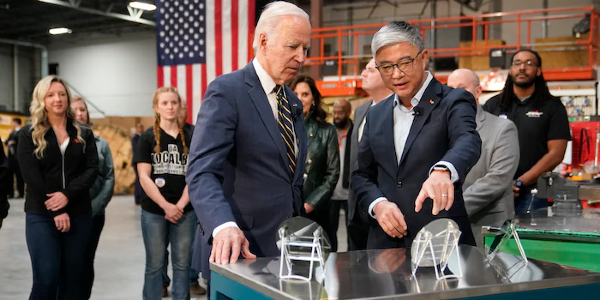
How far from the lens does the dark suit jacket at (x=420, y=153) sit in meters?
1.91

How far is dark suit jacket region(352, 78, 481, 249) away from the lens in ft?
6.28

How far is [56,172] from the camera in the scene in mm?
3238

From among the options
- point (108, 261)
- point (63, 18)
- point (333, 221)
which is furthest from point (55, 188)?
point (63, 18)

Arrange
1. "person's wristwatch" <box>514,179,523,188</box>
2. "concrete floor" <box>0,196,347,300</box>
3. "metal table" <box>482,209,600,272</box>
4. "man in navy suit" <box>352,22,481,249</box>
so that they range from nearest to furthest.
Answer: "man in navy suit" <box>352,22,481,249</box>, "metal table" <box>482,209,600,272</box>, "person's wristwatch" <box>514,179,523,188</box>, "concrete floor" <box>0,196,347,300</box>

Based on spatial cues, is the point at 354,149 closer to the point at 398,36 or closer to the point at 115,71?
the point at 398,36

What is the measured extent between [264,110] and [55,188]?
1811mm

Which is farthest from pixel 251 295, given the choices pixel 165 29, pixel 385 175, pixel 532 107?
pixel 165 29

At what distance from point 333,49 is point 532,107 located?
15.1 meters

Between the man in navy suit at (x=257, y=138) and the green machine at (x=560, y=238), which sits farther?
the green machine at (x=560, y=238)

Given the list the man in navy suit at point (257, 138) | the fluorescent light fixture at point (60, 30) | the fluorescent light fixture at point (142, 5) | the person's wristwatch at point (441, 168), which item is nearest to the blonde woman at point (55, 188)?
the man in navy suit at point (257, 138)

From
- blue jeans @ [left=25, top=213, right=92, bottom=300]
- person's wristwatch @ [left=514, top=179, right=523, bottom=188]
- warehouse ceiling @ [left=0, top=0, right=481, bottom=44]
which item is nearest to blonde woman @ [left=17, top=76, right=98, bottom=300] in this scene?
blue jeans @ [left=25, top=213, right=92, bottom=300]

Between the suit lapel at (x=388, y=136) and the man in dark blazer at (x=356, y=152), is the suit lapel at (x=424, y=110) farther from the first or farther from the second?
the man in dark blazer at (x=356, y=152)

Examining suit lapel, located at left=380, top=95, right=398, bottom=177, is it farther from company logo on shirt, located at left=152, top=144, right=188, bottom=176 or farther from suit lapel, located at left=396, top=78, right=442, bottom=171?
company logo on shirt, located at left=152, top=144, right=188, bottom=176

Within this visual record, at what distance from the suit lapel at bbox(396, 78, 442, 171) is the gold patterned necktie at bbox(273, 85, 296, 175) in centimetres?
35
